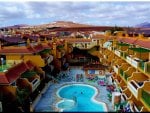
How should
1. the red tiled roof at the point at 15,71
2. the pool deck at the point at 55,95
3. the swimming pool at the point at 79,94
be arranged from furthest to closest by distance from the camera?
1. the swimming pool at the point at 79,94
2. the pool deck at the point at 55,95
3. the red tiled roof at the point at 15,71

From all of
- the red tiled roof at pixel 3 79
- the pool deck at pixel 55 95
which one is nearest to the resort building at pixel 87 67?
the red tiled roof at pixel 3 79

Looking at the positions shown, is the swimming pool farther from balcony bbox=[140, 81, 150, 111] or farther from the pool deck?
balcony bbox=[140, 81, 150, 111]

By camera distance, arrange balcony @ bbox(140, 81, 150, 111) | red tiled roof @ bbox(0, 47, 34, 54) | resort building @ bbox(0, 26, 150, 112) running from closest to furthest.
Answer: balcony @ bbox(140, 81, 150, 111) → resort building @ bbox(0, 26, 150, 112) → red tiled roof @ bbox(0, 47, 34, 54)

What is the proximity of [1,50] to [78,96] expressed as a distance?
9776mm

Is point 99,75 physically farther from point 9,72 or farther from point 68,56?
point 9,72

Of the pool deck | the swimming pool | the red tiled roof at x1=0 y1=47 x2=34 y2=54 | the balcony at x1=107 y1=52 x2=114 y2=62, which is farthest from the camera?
the balcony at x1=107 y1=52 x2=114 y2=62

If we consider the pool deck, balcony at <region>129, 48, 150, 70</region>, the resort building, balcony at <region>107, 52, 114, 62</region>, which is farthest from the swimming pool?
balcony at <region>107, 52, 114, 62</region>

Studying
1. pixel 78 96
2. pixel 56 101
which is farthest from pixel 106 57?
pixel 56 101

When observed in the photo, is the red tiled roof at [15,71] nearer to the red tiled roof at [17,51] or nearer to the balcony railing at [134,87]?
the red tiled roof at [17,51]

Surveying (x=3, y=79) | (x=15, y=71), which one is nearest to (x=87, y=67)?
(x=15, y=71)

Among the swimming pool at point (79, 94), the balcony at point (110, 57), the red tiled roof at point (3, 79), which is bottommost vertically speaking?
the swimming pool at point (79, 94)

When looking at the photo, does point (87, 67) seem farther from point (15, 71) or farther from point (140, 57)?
point (15, 71)

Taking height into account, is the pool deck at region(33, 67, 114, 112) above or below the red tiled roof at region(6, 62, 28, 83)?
below

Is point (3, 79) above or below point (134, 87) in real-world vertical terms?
above
